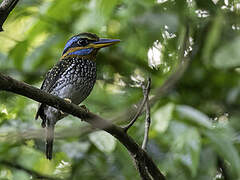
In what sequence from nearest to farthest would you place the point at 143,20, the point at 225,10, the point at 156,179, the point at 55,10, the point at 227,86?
1. the point at 225,10
2. the point at 156,179
3. the point at 143,20
4. the point at 55,10
5. the point at 227,86

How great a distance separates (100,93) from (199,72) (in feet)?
3.94

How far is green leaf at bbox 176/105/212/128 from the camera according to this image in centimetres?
296

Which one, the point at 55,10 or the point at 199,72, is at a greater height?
the point at 55,10

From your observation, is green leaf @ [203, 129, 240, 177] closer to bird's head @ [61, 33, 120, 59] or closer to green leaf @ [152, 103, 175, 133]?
green leaf @ [152, 103, 175, 133]

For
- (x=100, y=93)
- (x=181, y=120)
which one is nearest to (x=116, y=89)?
(x=100, y=93)

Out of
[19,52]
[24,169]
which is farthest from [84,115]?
[19,52]

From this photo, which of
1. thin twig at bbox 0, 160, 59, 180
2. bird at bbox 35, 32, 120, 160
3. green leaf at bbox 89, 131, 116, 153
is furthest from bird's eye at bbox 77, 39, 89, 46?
thin twig at bbox 0, 160, 59, 180

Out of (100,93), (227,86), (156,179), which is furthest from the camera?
Result: (227,86)

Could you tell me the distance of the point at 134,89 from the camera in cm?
388

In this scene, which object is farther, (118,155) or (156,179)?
(118,155)

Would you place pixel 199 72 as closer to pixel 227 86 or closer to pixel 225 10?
pixel 227 86

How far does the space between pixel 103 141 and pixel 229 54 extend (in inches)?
45.8

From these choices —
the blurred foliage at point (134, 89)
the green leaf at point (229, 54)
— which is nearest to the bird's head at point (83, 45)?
the blurred foliage at point (134, 89)

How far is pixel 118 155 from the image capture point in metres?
3.74
